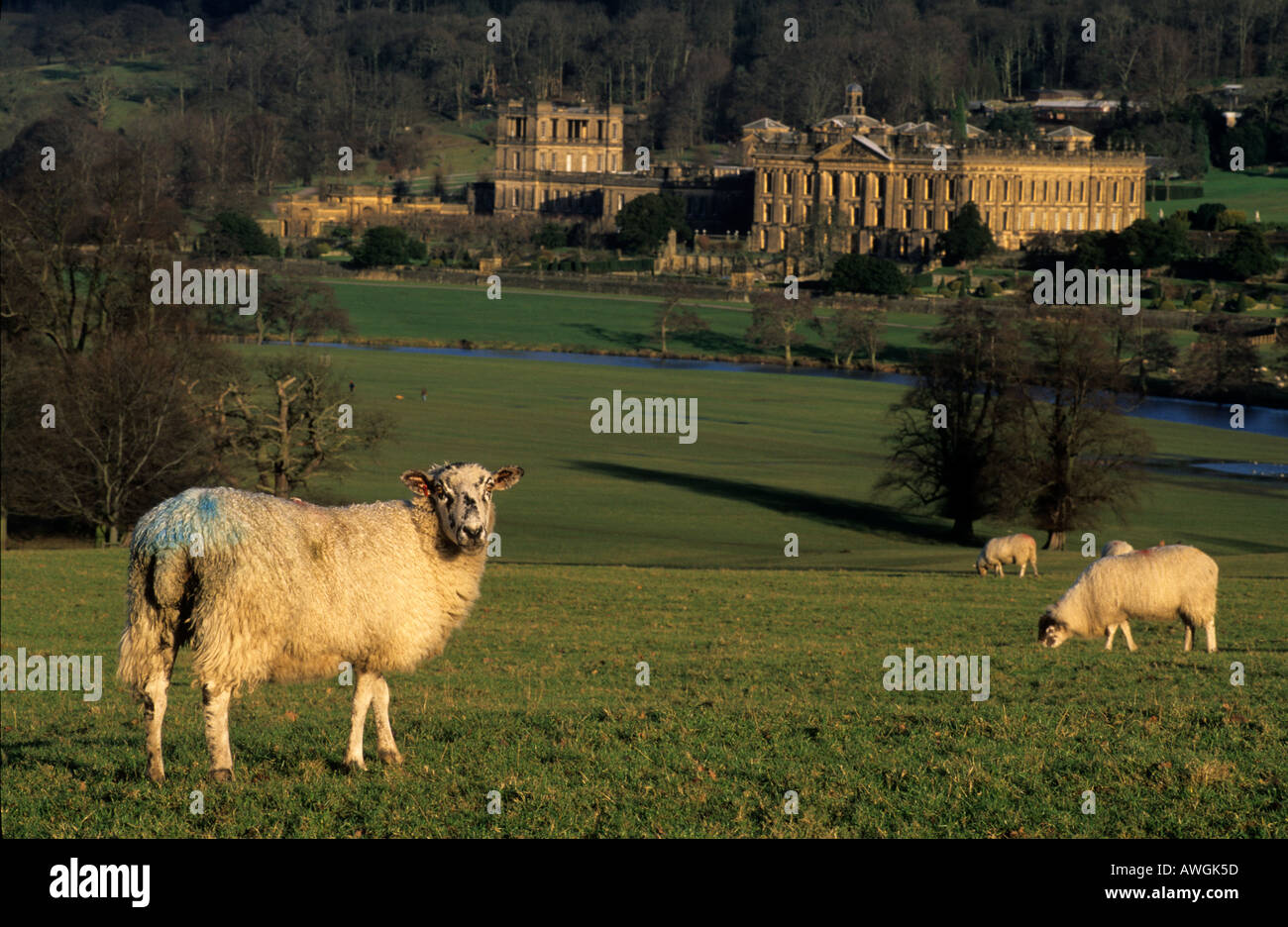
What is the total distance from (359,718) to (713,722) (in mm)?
3373

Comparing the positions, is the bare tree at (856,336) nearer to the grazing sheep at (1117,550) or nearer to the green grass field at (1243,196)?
the green grass field at (1243,196)

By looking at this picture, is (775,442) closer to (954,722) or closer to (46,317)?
(46,317)

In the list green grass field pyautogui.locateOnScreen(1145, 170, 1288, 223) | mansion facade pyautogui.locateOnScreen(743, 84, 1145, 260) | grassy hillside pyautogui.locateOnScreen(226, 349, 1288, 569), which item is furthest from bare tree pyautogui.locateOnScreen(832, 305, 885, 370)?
green grass field pyautogui.locateOnScreen(1145, 170, 1288, 223)

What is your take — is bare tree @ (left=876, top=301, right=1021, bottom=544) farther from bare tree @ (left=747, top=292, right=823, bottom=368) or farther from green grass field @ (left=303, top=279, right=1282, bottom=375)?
bare tree @ (left=747, top=292, right=823, bottom=368)

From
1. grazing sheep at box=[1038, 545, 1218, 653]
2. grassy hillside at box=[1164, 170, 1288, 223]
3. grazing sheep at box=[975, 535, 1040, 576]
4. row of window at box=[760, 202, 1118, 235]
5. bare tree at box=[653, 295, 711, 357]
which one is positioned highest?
grassy hillside at box=[1164, 170, 1288, 223]

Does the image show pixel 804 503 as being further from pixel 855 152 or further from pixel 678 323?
pixel 855 152

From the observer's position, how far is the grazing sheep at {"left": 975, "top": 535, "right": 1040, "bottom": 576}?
1416 inches

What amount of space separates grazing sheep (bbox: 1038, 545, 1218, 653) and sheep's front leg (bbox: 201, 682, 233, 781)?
11.7 metres

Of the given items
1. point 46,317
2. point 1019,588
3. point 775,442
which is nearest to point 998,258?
point 775,442

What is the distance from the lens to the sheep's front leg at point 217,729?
44.0 feet

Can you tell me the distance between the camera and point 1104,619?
22.0 metres

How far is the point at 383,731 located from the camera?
547 inches

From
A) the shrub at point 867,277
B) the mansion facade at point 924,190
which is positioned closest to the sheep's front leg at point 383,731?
the shrub at point 867,277

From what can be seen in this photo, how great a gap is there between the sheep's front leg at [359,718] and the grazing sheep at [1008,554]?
23.6 meters
